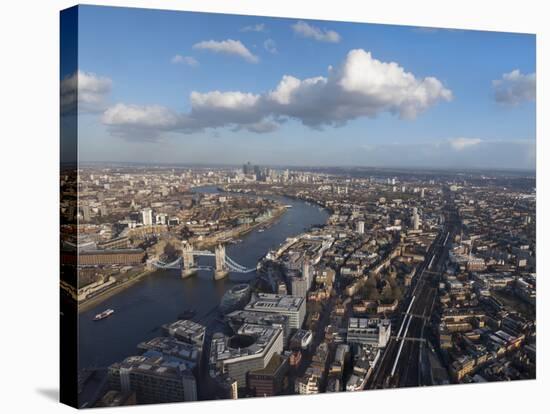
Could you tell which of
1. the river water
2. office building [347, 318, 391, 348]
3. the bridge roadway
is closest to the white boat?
the river water

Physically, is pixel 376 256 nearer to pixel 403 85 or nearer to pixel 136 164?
pixel 403 85

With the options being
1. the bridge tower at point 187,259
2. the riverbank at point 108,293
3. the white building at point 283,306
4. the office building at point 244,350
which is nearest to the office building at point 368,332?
the white building at point 283,306

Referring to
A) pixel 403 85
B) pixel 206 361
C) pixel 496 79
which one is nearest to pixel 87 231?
pixel 206 361

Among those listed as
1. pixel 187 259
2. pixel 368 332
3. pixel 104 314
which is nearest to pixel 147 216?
pixel 187 259

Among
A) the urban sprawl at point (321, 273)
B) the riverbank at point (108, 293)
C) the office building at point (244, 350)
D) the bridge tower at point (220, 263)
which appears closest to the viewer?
the riverbank at point (108, 293)

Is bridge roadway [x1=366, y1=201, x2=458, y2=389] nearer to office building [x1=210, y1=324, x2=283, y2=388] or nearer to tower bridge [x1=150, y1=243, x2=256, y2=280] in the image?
office building [x1=210, y1=324, x2=283, y2=388]

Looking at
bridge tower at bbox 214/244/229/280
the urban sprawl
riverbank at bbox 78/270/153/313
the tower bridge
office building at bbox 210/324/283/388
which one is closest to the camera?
riverbank at bbox 78/270/153/313

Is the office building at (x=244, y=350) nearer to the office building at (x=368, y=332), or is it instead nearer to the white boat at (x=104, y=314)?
the office building at (x=368, y=332)
